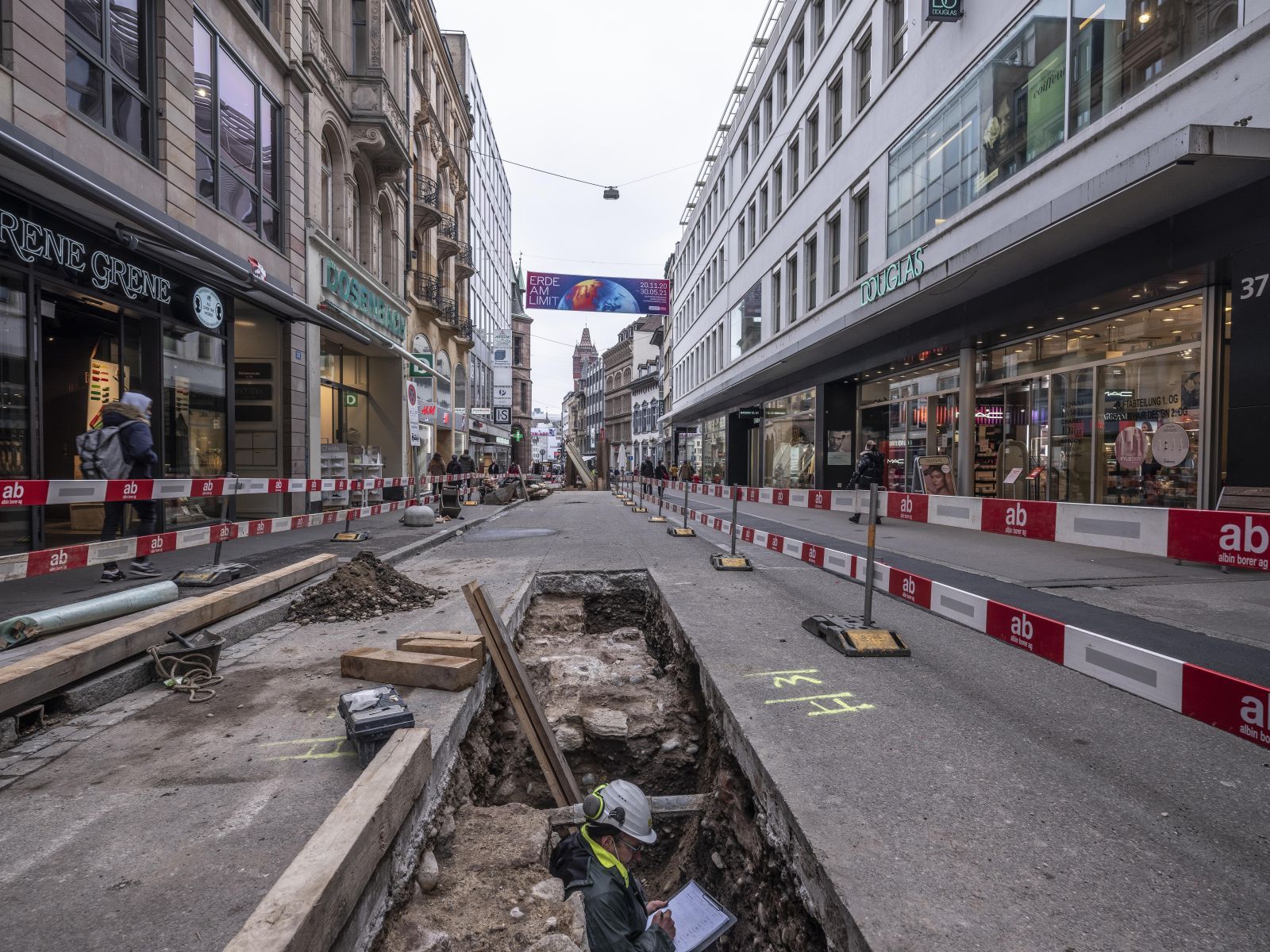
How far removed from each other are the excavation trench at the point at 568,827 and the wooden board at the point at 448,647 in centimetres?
35

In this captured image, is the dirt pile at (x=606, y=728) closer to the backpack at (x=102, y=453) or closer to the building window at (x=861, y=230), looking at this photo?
the backpack at (x=102, y=453)

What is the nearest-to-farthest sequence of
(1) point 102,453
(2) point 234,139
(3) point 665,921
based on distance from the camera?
(3) point 665,921 → (1) point 102,453 → (2) point 234,139

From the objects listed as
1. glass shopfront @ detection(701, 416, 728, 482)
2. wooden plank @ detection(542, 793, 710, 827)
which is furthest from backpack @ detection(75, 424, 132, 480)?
glass shopfront @ detection(701, 416, 728, 482)

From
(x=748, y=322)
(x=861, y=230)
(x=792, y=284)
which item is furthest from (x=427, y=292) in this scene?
(x=861, y=230)

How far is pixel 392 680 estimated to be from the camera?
382 cm

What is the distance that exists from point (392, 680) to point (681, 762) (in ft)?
6.10

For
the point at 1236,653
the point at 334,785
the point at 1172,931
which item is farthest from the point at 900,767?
the point at 1236,653

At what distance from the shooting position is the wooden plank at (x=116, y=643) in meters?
3.08

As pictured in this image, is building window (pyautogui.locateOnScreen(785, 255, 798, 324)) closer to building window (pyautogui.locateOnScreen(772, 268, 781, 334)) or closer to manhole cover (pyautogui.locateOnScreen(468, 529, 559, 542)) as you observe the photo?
building window (pyautogui.locateOnScreen(772, 268, 781, 334))

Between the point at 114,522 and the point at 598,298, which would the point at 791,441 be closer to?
the point at 598,298

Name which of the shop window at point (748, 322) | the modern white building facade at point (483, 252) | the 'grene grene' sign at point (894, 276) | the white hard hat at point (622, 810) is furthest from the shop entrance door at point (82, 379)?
the modern white building facade at point (483, 252)

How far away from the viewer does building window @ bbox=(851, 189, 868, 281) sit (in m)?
15.7

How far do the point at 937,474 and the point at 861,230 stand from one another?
6.87 metres

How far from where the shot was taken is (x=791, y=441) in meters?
22.3
